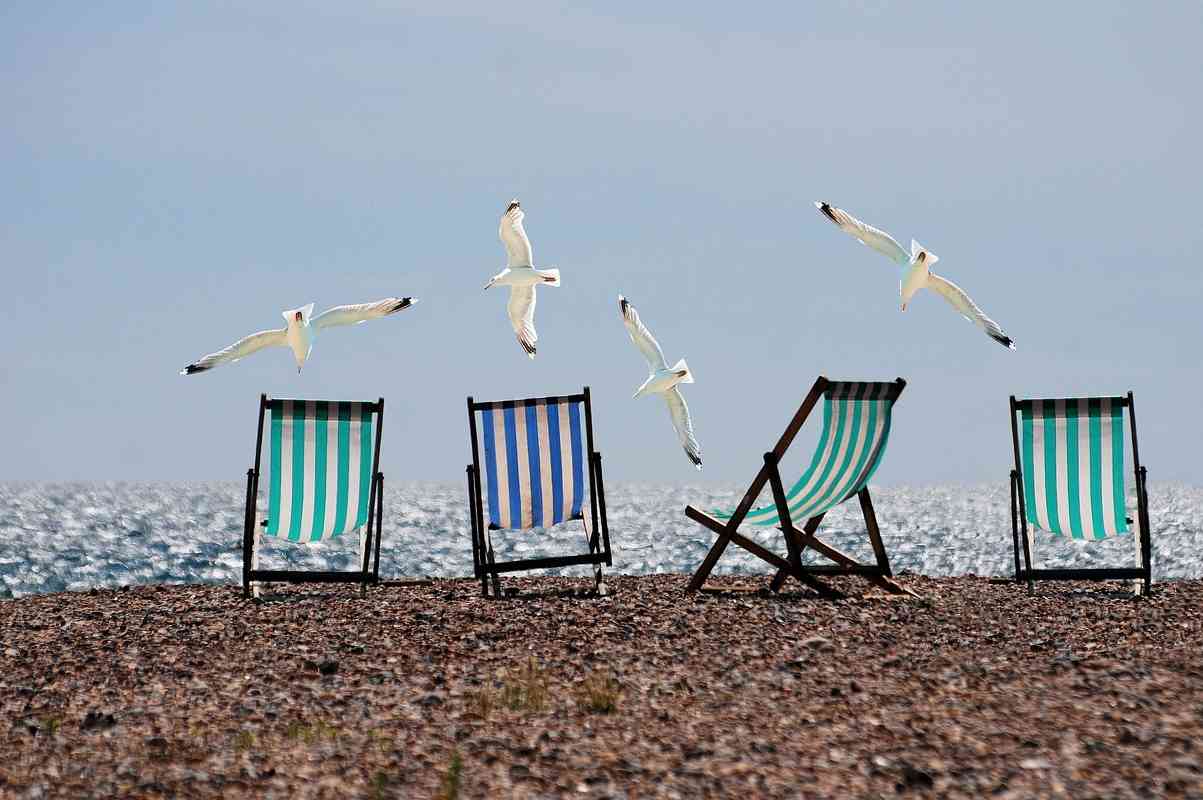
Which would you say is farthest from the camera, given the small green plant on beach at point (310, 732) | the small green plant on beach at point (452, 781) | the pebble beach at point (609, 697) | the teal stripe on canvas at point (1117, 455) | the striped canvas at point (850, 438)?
the teal stripe on canvas at point (1117, 455)

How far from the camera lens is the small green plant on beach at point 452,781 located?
12.3 ft

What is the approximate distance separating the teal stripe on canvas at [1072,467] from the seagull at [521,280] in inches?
136

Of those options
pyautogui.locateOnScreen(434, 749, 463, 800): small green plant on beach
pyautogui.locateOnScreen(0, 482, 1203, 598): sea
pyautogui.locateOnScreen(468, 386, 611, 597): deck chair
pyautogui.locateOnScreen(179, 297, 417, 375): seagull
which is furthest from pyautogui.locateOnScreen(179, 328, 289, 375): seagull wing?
pyautogui.locateOnScreen(0, 482, 1203, 598): sea

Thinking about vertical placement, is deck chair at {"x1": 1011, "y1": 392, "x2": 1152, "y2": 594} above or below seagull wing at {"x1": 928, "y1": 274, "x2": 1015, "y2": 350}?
below

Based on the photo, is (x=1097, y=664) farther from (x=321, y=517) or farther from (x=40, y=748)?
(x=321, y=517)

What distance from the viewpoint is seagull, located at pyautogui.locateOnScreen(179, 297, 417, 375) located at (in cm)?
806

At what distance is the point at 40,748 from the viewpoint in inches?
185

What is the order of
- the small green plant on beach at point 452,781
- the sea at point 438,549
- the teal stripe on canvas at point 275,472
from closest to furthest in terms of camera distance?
the small green plant on beach at point 452,781 < the teal stripe on canvas at point 275,472 < the sea at point 438,549

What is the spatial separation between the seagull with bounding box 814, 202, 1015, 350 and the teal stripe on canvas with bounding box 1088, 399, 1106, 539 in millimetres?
709

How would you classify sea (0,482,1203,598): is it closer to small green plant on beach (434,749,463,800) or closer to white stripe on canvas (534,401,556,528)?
white stripe on canvas (534,401,556,528)

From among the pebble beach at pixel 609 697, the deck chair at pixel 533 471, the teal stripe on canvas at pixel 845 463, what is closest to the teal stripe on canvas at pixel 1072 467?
the pebble beach at pixel 609 697

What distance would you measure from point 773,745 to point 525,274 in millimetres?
5187

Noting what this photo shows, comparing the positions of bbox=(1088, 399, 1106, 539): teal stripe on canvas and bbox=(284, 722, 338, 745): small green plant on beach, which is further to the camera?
bbox=(1088, 399, 1106, 539): teal stripe on canvas

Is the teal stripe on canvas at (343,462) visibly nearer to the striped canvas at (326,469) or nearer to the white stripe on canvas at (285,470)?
the striped canvas at (326,469)
